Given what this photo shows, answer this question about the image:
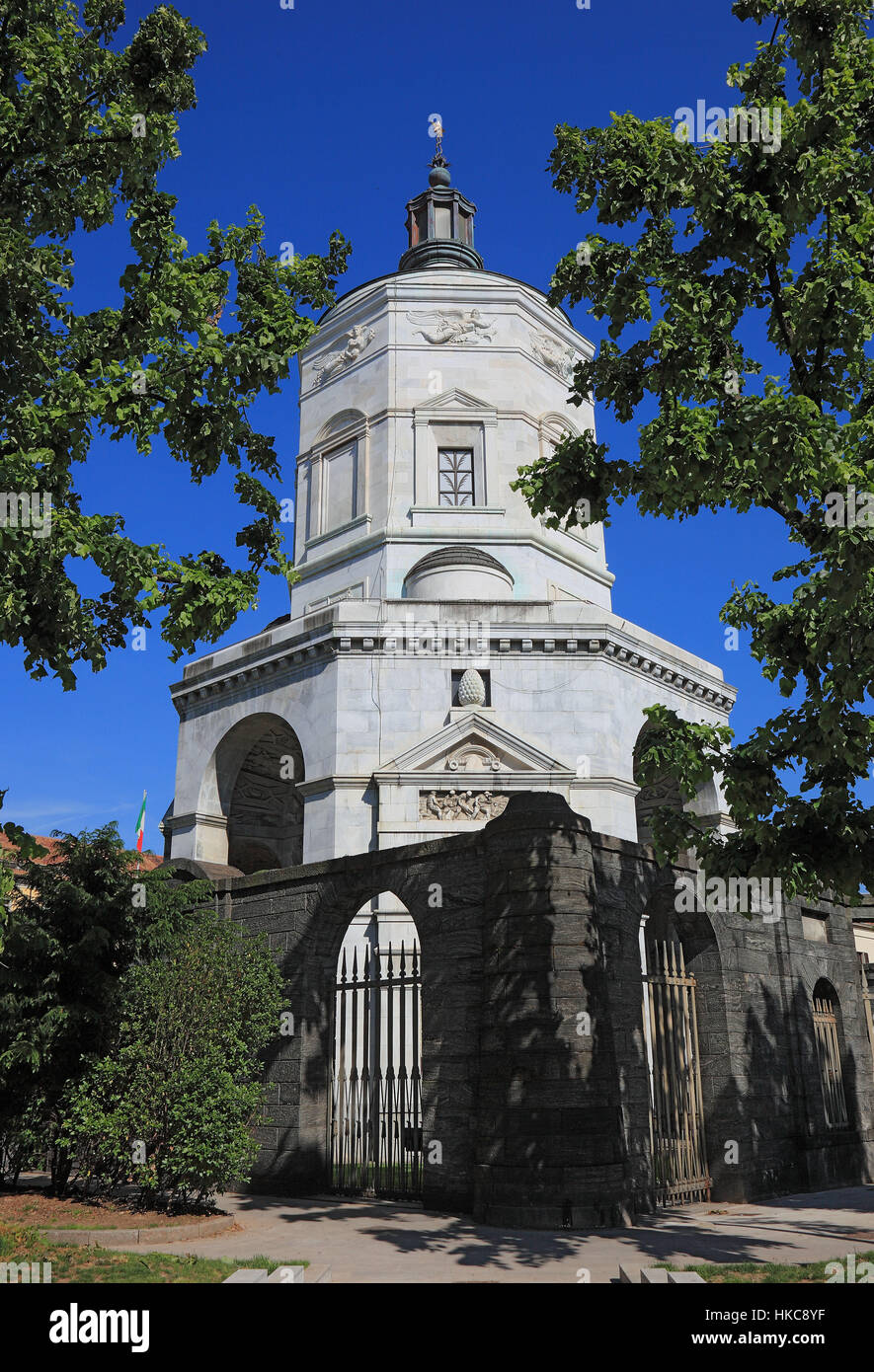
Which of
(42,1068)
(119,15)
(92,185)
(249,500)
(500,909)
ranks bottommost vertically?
(42,1068)

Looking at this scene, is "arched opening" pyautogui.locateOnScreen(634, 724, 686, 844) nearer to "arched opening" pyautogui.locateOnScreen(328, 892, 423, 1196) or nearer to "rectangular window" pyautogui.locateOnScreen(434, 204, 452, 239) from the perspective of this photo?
"arched opening" pyautogui.locateOnScreen(328, 892, 423, 1196)

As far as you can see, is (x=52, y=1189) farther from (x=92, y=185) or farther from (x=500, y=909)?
(x=92, y=185)

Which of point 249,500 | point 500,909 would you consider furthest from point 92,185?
point 500,909

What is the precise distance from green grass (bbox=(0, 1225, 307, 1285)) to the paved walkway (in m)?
0.40

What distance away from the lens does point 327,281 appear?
11.7 m

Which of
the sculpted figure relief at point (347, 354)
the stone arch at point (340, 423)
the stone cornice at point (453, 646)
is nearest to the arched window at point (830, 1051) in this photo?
the stone cornice at point (453, 646)

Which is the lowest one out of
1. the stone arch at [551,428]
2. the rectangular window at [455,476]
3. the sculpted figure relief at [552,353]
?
the rectangular window at [455,476]

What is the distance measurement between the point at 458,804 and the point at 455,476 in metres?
11.3

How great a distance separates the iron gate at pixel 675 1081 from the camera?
11984 millimetres

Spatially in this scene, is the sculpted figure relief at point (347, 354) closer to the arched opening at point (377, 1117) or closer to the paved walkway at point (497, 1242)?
the arched opening at point (377, 1117)

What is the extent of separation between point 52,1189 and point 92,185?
32.6 ft

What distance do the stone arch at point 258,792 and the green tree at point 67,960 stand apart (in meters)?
14.8

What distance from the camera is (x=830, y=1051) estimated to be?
49.7ft

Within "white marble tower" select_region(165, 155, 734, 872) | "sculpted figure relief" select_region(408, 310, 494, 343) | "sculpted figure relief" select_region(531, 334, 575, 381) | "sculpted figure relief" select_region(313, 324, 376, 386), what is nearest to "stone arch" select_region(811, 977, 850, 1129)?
"white marble tower" select_region(165, 155, 734, 872)
